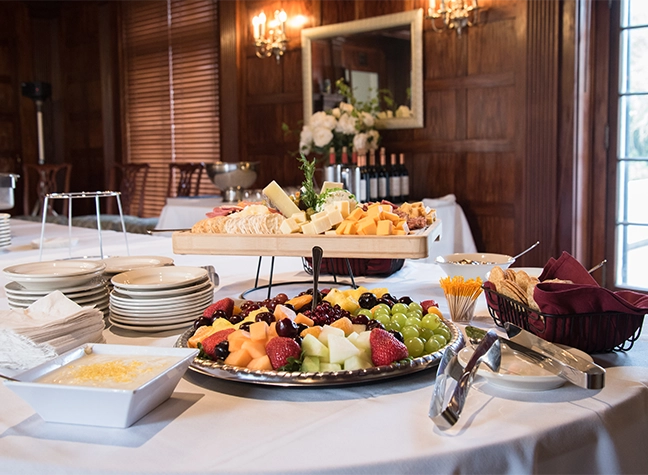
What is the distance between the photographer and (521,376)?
1009 millimetres

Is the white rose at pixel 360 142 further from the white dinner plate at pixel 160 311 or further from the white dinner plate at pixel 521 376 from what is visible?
the white dinner plate at pixel 521 376

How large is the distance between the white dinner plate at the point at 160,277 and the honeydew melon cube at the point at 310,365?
46 centimetres

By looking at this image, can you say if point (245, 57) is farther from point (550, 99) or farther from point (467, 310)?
point (467, 310)

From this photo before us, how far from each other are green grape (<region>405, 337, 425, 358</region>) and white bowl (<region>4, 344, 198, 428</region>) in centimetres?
35

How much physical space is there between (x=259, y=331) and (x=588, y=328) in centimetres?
54

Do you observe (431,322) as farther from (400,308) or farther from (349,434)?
(349,434)

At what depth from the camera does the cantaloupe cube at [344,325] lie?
1119 mm

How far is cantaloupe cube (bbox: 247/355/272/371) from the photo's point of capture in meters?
1.04

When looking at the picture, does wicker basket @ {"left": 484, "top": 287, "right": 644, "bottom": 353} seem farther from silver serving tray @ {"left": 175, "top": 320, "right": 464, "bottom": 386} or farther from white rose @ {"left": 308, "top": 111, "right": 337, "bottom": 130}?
white rose @ {"left": 308, "top": 111, "right": 337, "bottom": 130}

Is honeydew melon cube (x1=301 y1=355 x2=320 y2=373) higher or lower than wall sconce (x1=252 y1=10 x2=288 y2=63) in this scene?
lower

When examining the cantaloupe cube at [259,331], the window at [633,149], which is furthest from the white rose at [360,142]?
the cantaloupe cube at [259,331]

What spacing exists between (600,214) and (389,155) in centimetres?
142

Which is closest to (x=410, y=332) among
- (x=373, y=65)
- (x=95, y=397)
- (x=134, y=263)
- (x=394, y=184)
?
(x=95, y=397)

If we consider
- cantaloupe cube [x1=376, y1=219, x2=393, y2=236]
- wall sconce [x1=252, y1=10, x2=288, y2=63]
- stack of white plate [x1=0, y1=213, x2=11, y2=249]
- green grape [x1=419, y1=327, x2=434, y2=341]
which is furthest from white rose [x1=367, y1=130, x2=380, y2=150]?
green grape [x1=419, y1=327, x2=434, y2=341]
